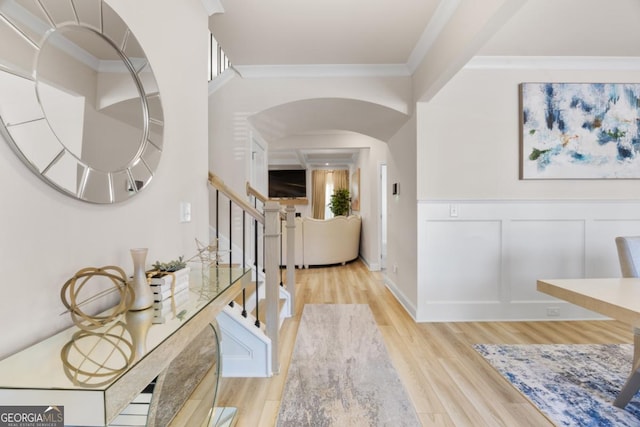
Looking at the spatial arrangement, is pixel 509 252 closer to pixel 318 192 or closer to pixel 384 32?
pixel 384 32

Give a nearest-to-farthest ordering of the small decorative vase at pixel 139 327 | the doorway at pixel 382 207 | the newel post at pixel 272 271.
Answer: the small decorative vase at pixel 139 327, the newel post at pixel 272 271, the doorway at pixel 382 207

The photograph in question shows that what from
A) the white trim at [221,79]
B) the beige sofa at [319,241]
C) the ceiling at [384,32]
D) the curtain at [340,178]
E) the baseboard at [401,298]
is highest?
the ceiling at [384,32]

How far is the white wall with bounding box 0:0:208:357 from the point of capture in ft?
2.77

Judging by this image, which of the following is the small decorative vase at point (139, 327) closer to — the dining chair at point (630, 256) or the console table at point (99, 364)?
the console table at point (99, 364)

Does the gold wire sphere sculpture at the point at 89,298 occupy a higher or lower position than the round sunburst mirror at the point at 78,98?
lower

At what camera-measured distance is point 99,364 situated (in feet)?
2.31

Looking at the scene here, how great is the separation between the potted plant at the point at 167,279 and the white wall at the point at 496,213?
2.39 metres

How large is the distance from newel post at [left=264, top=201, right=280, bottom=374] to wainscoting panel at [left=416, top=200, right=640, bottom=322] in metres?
1.61

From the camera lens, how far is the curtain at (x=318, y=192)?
31.5 feet

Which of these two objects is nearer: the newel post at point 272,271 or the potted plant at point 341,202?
the newel post at point 272,271

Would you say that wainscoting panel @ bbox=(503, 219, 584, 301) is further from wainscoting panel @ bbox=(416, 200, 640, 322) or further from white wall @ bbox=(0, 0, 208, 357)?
white wall @ bbox=(0, 0, 208, 357)

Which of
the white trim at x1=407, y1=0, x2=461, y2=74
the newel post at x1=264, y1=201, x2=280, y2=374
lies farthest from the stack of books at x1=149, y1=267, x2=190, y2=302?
the white trim at x1=407, y1=0, x2=461, y2=74

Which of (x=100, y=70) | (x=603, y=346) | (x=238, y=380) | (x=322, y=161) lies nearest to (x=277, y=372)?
(x=238, y=380)

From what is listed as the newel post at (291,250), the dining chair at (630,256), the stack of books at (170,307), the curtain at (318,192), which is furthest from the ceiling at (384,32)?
the curtain at (318,192)
